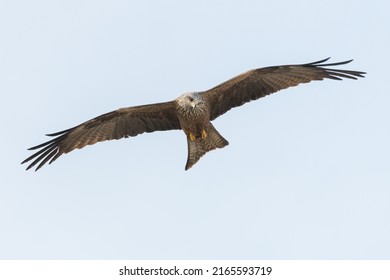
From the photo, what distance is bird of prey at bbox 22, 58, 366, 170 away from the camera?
15.3 meters

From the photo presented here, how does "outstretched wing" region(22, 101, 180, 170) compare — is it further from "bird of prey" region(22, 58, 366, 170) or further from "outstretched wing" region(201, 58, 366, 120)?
"outstretched wing" region(201, 58, 366, 120)

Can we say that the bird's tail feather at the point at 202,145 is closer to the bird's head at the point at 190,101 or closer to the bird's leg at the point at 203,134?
the bird's leg at the point at 203,134

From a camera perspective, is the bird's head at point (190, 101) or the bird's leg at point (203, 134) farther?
the bird's leg at point (203, 134)

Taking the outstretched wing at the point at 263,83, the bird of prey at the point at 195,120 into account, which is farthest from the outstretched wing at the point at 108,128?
the outstretched wing at the point at 263,83

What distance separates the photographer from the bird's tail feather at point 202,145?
1541 cm

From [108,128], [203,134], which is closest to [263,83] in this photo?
[203,134]

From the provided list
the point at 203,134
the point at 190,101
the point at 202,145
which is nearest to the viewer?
the point at 190,101

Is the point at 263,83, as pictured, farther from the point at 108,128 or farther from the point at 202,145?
the point at 108,128

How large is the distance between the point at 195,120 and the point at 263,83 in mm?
1562

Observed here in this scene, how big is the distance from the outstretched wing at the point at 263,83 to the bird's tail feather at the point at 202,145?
391 millimetres

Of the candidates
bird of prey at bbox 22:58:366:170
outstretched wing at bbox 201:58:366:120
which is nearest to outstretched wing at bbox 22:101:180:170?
bird of prey at bbox 22:58:366:170

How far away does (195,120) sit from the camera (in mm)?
15000
